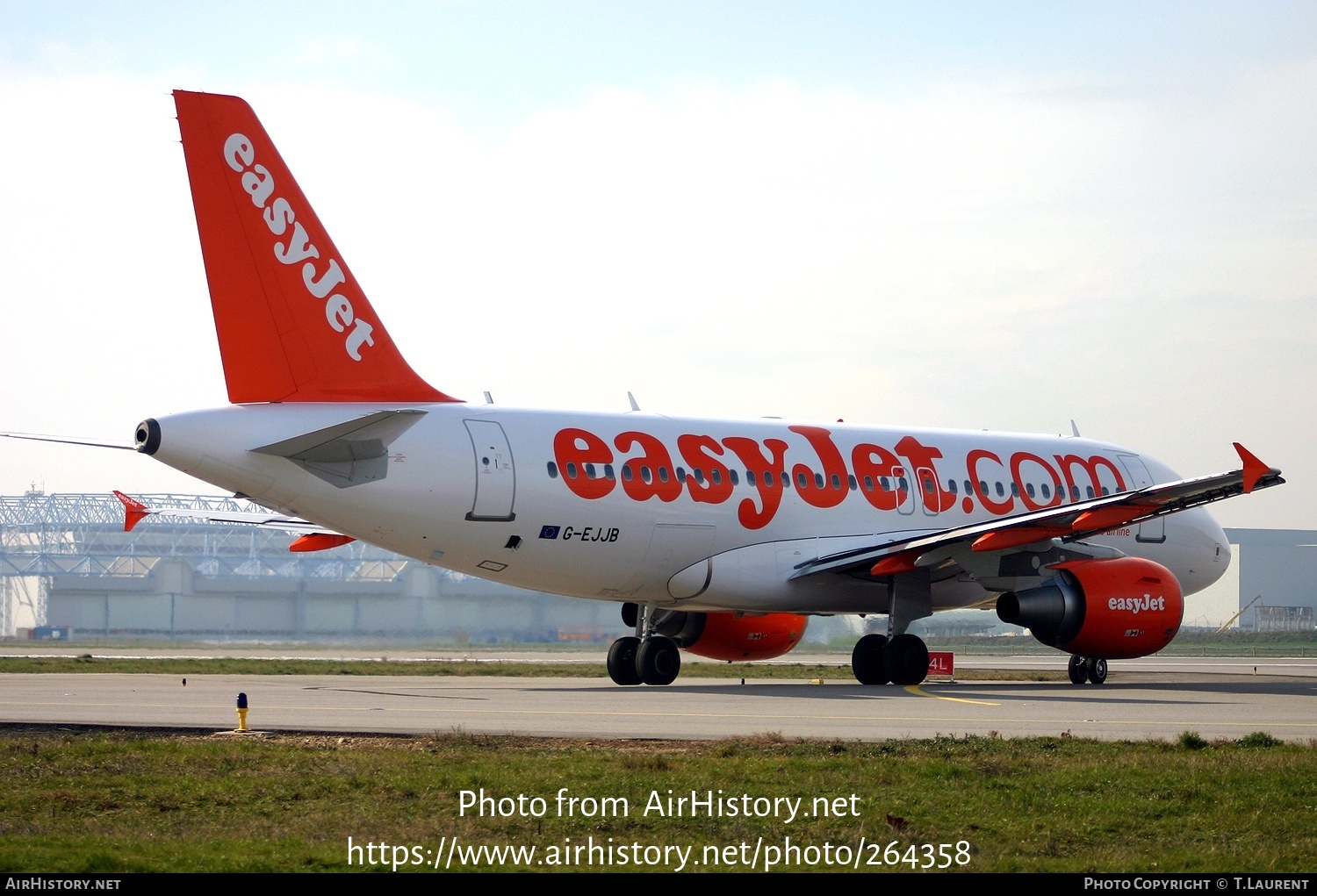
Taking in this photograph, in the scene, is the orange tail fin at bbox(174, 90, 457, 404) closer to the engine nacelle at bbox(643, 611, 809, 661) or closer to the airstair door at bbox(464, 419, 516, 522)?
the airstair door at bbox(464, 419, 516, 522)

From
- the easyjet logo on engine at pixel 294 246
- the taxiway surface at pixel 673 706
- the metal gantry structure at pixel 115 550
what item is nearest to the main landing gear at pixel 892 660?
the taxiway surface at pixel 673 706

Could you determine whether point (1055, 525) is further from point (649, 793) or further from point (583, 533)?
point (649, 793)

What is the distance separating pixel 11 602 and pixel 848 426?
82.0 meters

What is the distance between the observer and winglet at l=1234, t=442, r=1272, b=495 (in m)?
20.8

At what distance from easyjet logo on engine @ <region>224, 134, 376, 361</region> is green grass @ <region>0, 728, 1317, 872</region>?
27.8 feet

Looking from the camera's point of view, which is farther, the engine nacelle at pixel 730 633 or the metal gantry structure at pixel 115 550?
the metal gantry structure at pixel 115 550

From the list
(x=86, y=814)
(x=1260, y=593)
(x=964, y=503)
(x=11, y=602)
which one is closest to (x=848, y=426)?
(x=964, y=503)

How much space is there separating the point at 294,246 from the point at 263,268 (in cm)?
60

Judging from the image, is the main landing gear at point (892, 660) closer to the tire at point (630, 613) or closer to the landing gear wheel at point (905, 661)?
the landing gear wheel at point (905, 661)

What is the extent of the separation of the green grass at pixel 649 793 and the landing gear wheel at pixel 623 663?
11806 millimetres

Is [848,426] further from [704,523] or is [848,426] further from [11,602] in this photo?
[11,602]

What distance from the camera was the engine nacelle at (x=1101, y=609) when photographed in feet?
82.6

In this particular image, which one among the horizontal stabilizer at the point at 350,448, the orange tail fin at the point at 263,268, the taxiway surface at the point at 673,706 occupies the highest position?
the orange tail fin at the point at 263,268

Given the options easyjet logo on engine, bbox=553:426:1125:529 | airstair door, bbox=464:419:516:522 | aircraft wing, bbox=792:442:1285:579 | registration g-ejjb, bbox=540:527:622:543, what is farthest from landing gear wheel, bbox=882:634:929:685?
airstair door, bbox=464:419:516:522
